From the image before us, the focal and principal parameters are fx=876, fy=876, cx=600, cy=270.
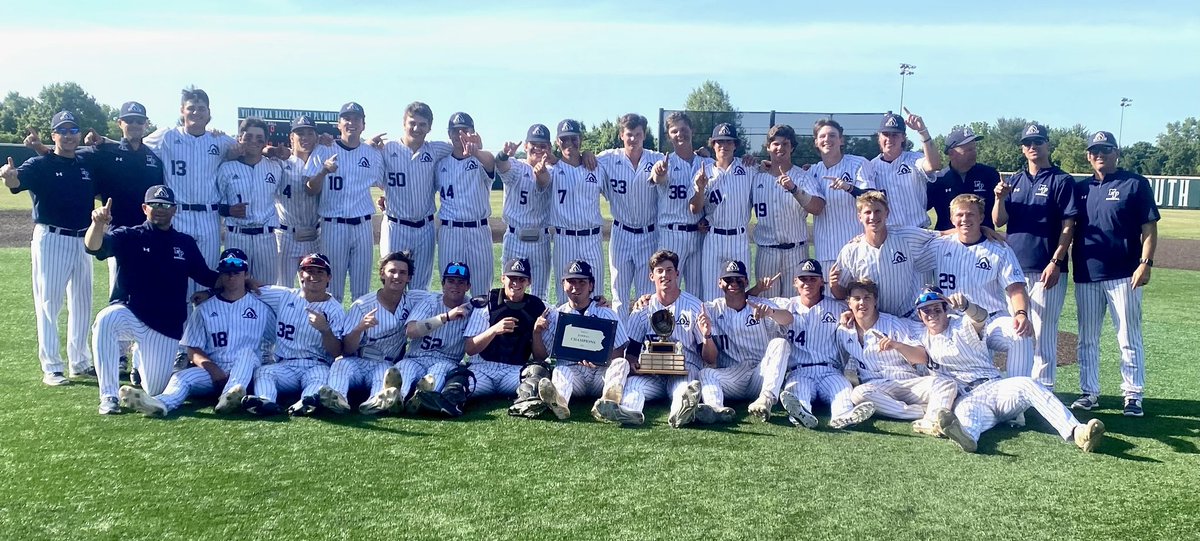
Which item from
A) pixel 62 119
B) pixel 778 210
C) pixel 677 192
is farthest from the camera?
pixel 677 192

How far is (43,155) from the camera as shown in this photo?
20.0 ft

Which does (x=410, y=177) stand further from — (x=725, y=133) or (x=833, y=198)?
(x=833, y=198)

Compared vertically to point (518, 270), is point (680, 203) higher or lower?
higher

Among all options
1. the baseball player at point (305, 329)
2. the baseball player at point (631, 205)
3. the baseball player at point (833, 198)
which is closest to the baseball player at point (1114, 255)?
the baseball player at point (833, 198)

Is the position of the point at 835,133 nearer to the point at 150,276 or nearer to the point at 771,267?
the point at 771,267

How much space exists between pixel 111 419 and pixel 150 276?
96cm

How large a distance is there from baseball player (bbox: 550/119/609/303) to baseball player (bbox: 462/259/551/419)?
104cm

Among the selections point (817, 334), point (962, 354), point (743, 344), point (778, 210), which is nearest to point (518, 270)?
point (743, 344)

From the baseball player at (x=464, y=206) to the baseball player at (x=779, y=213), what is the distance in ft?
6.94

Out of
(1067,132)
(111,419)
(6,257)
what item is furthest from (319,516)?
(1067,132)

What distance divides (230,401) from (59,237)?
2.12m

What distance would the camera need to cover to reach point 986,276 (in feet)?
18.5

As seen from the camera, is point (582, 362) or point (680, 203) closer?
point (582, 362)

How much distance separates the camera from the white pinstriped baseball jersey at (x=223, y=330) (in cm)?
571
